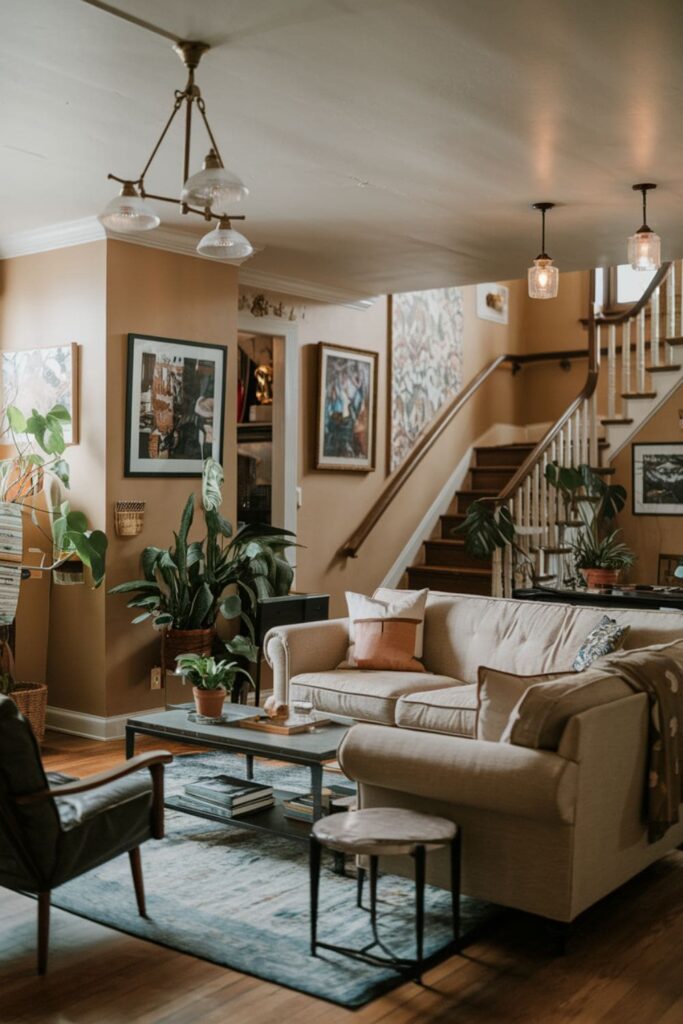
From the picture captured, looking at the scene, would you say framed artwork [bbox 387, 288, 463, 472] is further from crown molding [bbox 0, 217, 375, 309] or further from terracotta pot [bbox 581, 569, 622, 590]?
crown molding [bbox 0, 217, 375, 309]

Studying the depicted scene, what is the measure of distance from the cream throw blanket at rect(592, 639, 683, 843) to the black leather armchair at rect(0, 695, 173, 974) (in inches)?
62.1

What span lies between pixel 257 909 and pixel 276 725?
2.74ft

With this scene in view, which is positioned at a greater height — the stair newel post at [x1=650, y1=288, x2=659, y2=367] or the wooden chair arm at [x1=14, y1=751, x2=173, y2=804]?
the stair newel post at [x1=650, y1=288, x2=659, y2=367]

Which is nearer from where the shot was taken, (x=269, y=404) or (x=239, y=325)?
(x=239, y=325)

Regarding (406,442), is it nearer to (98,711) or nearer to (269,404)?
(269,404)

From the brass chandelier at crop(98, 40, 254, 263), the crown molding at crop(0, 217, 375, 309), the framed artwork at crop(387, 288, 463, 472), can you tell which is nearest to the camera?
the brass chandelier at crop(98, 40, 254, 263)

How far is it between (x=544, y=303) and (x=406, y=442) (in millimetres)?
2602

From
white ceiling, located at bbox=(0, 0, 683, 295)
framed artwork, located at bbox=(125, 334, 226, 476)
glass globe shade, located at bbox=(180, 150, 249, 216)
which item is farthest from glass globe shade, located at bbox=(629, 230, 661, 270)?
framed artwork, located at bbox=(125, 334, 226, 476)

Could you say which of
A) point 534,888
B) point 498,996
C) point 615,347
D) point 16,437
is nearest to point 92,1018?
point 498,996

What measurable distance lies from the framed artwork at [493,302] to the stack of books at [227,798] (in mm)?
6225

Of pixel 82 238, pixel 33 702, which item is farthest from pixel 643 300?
pixel 33 702

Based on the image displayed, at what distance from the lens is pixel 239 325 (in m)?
7.09

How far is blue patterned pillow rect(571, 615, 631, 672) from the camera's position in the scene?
4.37 m

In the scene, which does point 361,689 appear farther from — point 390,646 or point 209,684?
point 209,684
